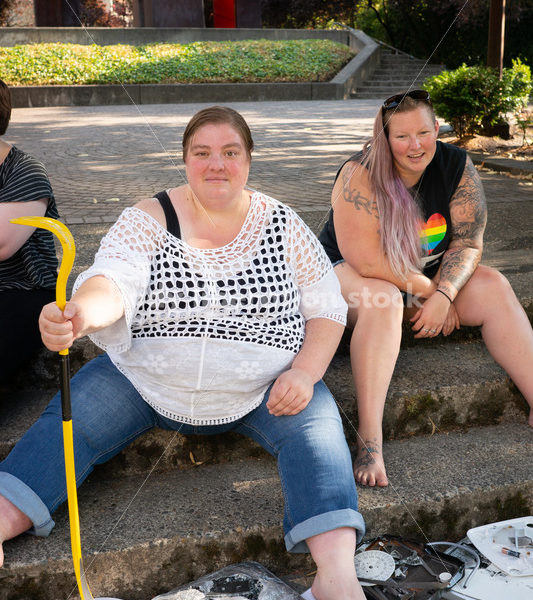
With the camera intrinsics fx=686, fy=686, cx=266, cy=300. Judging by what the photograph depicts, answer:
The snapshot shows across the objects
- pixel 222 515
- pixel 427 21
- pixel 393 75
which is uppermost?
pixel 427 21

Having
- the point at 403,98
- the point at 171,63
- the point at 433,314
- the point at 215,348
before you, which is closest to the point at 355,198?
the point at 403,98

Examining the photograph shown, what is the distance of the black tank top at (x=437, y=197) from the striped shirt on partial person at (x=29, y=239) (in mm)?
1268

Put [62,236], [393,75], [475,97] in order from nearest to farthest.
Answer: [62,236], [475,97], [393,75]

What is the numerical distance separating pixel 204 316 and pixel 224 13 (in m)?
24.1

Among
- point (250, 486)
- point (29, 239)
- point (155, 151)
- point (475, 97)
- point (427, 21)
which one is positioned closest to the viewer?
point (250, 486)

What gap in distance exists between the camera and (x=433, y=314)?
293cm

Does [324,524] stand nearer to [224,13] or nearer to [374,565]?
[374,565]

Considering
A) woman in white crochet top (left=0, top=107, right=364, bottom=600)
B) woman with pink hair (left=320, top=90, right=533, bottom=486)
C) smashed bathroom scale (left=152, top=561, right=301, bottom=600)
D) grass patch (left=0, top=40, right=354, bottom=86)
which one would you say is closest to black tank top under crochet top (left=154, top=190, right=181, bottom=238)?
woman in white crochet top (left=0, top=107, right=364, bottom=600)

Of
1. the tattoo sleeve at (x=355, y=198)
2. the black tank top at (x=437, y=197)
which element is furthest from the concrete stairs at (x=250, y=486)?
the tattoo sleeve at (x=355, y=198)

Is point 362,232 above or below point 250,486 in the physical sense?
above

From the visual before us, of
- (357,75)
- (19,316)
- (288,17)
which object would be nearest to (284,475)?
(19,316)

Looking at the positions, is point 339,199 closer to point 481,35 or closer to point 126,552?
point 126,552

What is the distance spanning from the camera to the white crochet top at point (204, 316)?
2236 mm

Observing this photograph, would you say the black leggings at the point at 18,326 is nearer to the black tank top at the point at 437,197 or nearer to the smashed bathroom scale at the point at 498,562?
the black tank top at the point at 437,197
